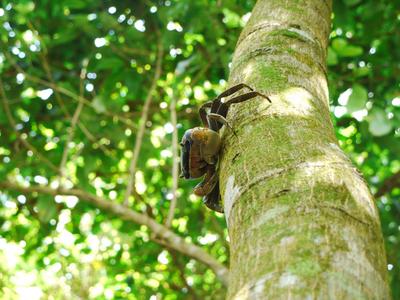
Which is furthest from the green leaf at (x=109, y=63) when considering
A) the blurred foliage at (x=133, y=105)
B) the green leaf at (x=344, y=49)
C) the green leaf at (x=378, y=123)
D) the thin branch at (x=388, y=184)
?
the thin branch at (x=388, y=184)

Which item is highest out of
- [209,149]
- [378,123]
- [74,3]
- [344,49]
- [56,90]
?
[74,3]

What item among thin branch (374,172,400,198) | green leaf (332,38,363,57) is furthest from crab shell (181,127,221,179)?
thin branch (374,172,400,198)

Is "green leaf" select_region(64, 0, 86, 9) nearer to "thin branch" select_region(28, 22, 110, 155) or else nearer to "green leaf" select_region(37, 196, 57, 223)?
"thin branch" select_region(28, 22, 110, 155)

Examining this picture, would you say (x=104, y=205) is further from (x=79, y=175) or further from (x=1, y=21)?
(x=1, y=21)

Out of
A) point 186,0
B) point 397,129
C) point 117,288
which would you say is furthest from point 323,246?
point 117,288

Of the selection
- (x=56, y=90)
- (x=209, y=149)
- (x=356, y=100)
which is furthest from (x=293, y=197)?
(x=56, y=90)

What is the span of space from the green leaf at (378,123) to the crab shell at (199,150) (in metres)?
2.30

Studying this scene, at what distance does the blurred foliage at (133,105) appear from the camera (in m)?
4.07

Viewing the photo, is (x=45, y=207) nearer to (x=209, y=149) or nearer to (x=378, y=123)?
(x=378, y=123)

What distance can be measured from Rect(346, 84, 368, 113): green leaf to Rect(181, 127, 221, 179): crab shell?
6.71 feet

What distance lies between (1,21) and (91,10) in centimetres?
74

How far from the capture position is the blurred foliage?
4070mm

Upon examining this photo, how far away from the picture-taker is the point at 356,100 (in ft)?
11.5

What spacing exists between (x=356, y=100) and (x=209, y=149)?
229 centimetres
